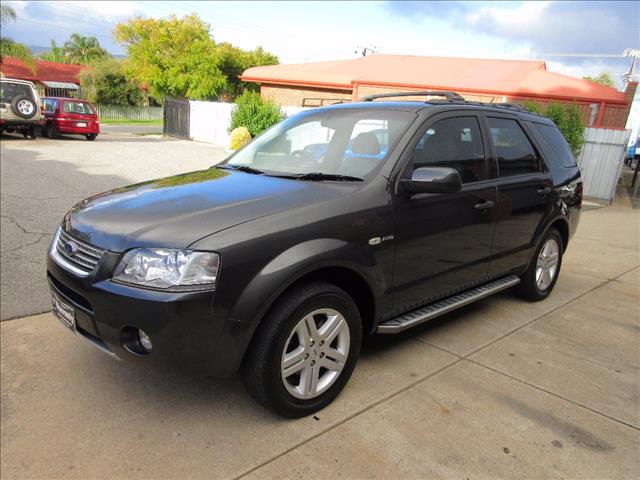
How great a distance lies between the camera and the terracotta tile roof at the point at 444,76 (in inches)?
808

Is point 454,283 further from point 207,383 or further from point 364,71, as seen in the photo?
point 364,71

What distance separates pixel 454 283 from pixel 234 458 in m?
2.05

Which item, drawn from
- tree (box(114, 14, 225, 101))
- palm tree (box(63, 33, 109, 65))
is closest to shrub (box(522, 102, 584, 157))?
tree (box(114, 14, 225, 101))

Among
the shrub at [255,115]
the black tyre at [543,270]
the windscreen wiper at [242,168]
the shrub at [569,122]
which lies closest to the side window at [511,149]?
the black tyre at [543,270]

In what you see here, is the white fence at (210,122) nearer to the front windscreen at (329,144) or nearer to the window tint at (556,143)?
the window tint at (556,143)

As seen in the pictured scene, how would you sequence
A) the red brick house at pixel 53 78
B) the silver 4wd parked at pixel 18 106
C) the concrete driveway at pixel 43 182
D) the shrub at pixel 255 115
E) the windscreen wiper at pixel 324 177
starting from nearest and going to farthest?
the windscreen wiper at pixel 324 177 < the concrete driveway at pixel 43 182 < the silver 4wd parked at pixel 18 106 < the shrub at pixel 255 115 < the red brick house at pixel 53 78

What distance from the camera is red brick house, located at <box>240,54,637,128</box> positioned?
2011 cm

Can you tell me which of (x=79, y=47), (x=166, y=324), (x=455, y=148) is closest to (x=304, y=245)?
(x=166, y=324)

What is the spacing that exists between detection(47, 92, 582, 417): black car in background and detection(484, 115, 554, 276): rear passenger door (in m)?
A: 0.02

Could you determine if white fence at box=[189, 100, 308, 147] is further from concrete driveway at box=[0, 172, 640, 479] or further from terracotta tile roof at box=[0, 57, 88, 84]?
terracotta tile roof at box=[0, 57, 88, 84]

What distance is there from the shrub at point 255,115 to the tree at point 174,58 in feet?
66.1

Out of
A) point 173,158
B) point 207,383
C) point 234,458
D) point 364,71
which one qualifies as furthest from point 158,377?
point 364,71

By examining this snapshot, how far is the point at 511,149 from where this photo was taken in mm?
4238

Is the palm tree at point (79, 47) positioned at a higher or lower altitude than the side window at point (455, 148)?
higher
